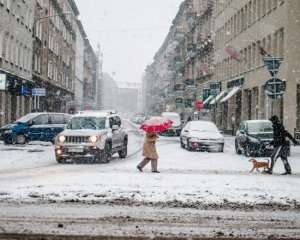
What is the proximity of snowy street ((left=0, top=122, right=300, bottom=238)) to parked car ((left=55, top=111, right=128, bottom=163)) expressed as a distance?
242cm

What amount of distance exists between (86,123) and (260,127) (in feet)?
25.5

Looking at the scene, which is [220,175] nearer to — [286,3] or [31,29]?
[286,3]

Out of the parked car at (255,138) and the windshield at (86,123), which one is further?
the parked car at (255,138)

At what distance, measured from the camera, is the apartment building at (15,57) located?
37.6m

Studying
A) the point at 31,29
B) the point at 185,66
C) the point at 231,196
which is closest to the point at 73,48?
the point at 185,66

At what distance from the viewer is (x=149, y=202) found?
979cm

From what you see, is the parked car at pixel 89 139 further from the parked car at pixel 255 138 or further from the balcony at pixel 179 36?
the balcony at pixel 179 36

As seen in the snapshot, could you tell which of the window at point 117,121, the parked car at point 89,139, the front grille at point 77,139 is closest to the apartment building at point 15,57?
the window at point 117,121

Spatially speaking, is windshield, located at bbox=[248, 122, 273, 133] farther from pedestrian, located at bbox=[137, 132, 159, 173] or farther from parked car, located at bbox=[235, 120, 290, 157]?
pedestrian, located at bbox=[137, 132, 159, 173]

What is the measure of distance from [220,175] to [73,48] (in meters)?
75.2

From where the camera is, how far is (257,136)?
23328 millimetres

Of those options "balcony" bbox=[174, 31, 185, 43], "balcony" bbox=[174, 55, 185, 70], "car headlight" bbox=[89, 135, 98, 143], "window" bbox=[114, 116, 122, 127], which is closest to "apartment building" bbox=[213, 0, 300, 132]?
"window" bbox=[114, 116, 122, 127]

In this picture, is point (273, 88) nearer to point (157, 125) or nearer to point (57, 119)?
point (157, 125)

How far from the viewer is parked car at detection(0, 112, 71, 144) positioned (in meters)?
29.9
